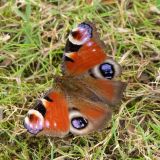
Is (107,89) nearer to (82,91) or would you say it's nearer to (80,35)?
(82,91)

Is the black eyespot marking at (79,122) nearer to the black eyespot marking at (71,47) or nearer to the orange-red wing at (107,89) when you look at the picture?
the orange-red wing at (107,89)

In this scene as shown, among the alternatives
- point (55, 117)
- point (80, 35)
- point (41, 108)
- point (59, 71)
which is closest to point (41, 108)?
point (41, 108)

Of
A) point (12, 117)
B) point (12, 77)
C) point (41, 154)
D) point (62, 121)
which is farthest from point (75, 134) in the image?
point (12, 77)

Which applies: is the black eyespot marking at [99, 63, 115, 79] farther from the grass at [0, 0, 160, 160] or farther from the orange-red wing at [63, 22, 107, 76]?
the grass at [0, 0, 160, 160]

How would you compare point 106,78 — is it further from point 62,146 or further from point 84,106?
point 62,146

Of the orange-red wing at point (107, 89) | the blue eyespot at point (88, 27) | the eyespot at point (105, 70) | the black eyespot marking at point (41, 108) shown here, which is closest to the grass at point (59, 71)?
the orange-red wing at point (107, 89)
